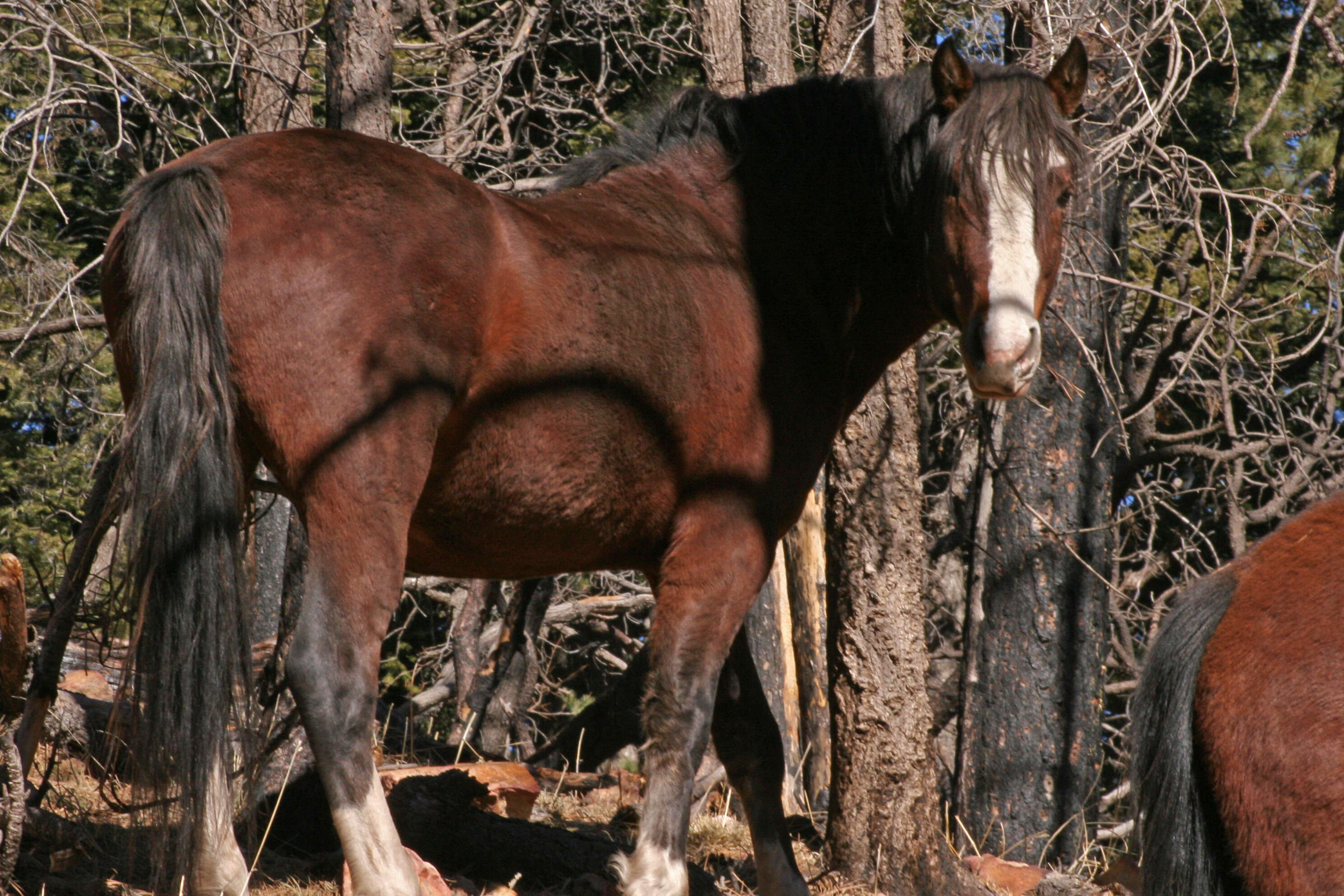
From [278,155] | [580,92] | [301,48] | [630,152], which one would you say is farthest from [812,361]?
[580,92]

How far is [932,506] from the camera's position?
1070 cm

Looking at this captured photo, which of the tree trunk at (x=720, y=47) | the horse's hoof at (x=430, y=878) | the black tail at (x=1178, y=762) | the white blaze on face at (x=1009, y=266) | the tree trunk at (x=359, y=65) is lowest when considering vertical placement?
the horse's hoof at (x=430, y=878)

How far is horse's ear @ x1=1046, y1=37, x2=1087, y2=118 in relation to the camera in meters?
3.48

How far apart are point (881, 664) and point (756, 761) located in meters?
0.74

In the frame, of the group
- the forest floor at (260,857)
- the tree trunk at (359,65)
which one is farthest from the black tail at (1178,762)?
Result: the tree trunk at (359,65)

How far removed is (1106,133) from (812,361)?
3.58 metres

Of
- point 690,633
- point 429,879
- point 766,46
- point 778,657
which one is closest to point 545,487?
point 690,633

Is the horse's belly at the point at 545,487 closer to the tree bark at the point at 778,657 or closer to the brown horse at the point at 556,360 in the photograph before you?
the brown horse at the point at 556,360

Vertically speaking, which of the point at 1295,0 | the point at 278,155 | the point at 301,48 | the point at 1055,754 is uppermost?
the point at 1295,0

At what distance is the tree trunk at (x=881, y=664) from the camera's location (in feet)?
14.0

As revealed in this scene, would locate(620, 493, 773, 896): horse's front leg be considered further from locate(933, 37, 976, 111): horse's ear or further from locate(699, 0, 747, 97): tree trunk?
locate(699, 0, 747, 97): tree trunk

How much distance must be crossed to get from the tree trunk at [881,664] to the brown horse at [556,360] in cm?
56

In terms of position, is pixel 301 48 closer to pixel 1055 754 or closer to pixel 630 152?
pixel 630 152

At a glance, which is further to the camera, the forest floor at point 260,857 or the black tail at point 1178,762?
the forest floor at point 260,857
